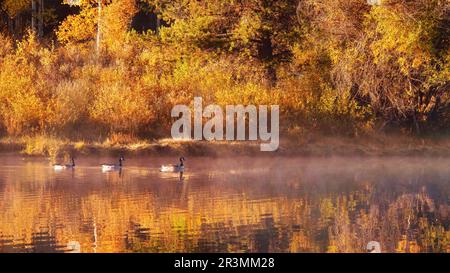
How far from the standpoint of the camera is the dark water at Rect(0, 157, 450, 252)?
51.3ft

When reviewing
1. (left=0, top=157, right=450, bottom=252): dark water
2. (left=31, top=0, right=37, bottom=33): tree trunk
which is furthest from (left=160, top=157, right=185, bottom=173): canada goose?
(left=31, top=0, right=37, bottom=33): tree trunk

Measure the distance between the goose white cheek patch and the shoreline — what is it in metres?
0.39

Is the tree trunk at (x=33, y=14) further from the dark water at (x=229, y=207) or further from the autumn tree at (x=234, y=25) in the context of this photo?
the dark water at (x=229, y=207)

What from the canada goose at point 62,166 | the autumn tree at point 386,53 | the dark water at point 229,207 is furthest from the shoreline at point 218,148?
the canada goose at point 62,166

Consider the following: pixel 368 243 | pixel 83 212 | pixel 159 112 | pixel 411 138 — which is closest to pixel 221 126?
pixel 159 112

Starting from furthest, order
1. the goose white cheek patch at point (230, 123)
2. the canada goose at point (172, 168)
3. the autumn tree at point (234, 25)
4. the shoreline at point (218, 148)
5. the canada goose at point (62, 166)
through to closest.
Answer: the autumn tree at point (234, 25) → the goose white cheek patch at point (230, 123) → the shoreline at point (218, 148) → the canada goose at point (62, 166) → the canada goose at point (172, 168)

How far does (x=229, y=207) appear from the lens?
61.9 ft

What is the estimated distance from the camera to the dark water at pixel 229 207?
15648 millimetres

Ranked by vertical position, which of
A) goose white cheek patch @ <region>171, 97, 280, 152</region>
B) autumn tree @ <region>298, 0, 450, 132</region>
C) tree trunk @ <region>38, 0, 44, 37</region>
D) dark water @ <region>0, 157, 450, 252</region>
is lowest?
dark water @ <region>0, 157, 450, 252</region>

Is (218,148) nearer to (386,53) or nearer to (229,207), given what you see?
(386,53)

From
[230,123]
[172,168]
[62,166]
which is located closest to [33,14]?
[230,123]

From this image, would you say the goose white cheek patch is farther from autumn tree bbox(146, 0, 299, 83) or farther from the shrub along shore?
autumn tree bbox(146, 0, 299, 83)

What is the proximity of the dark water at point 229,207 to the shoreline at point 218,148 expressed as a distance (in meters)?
0.93

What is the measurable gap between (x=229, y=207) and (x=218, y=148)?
28.8 ft
